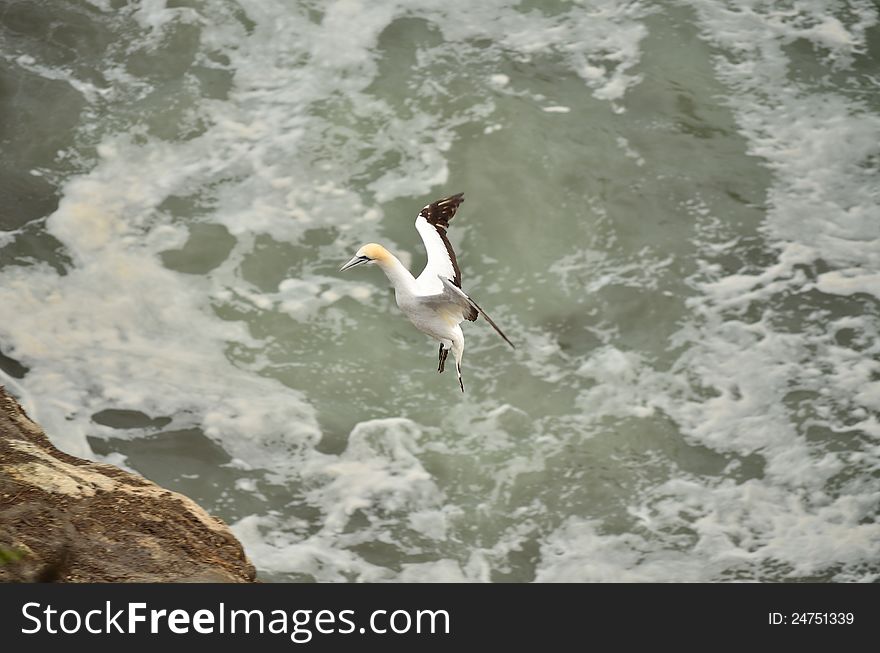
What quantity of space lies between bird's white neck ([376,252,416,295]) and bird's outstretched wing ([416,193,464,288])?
6.4 inches

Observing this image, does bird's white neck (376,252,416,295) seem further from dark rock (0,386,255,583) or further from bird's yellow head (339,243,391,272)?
dark rock (0,386,255,583)

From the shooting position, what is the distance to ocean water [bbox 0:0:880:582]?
9.65m

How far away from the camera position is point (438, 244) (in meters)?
6.12

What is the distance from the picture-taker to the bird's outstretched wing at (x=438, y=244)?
18.8ft

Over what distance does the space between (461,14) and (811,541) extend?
24.7 ft

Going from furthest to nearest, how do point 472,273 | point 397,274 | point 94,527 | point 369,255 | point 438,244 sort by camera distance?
1. point 472,273
2. point 438,244
3. point 94,527
4. point 397,274
5. point 369,255

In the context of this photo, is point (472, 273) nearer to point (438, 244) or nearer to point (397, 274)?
point (438, 244)

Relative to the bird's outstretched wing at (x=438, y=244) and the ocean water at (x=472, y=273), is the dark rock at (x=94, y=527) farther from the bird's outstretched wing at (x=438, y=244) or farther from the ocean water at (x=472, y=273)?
the ocean water at (x=472, y=273)

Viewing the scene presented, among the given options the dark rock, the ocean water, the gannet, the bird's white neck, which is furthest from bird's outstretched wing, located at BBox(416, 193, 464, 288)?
the ocean water

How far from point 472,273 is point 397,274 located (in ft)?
20.4

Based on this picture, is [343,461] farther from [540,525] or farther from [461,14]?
[461,14]

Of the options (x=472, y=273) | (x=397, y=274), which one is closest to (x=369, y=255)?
(x=397, y=274)

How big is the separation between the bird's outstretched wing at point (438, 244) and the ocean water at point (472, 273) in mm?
3711

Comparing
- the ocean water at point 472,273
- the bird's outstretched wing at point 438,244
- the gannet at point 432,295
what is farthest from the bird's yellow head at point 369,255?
the ocean water at point 472,273
